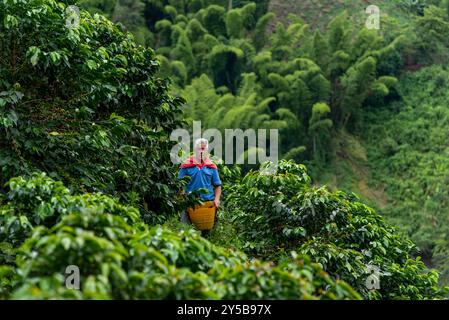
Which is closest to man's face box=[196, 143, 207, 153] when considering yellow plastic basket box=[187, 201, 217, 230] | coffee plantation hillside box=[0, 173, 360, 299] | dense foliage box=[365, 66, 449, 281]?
yellow plastic basket box=[187, 201, 217, 230]

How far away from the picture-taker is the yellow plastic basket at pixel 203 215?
6.38 meters

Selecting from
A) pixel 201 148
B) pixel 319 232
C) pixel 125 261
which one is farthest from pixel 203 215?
pixel 125 261

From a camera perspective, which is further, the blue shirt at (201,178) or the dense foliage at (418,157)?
the dense foliage at (418,157)

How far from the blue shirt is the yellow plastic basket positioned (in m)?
0.08

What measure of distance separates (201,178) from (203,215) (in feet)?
1.16

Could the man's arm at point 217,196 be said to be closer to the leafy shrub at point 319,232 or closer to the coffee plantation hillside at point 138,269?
the leafy shrub at point 319,232

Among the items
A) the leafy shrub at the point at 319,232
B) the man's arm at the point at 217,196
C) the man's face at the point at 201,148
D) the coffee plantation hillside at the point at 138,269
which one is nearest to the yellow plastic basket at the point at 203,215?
the man's arm at the point at 217,196

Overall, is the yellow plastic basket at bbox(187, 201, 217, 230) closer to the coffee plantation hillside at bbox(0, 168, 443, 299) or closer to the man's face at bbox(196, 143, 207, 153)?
the man's face at bbox(196, 143, 207, 153)

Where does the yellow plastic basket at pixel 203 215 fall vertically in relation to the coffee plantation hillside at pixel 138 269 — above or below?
below

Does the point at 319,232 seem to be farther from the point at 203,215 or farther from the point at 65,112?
the point at 65,112

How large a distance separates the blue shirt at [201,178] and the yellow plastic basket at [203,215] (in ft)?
0.25

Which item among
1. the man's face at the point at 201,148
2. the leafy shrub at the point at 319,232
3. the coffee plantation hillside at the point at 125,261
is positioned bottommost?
the leafy shrub at the point at 319,232

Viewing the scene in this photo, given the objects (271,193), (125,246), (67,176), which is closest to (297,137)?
(271,193)

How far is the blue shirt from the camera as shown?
20.8 ft
